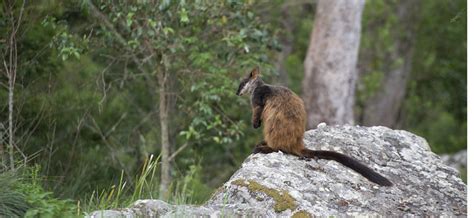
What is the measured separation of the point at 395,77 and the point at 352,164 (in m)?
16.3

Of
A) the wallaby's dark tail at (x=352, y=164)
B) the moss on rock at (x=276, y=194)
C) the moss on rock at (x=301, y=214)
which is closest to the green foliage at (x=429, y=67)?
the wallaby's dark tail at (x=352, y=164)

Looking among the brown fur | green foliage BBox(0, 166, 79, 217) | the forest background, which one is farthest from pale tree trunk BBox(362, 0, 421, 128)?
green foliage BBox(0, 166, 79, 217)

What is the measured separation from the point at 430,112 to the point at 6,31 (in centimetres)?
2353

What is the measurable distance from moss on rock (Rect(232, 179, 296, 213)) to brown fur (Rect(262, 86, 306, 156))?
1021mm

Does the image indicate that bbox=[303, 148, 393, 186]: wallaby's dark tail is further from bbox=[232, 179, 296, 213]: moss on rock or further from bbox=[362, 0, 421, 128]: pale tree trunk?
bbox=[362, 0, 421, 128]: pale tree trunk

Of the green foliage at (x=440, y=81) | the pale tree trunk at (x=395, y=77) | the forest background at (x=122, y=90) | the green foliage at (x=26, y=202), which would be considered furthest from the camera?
the green foliage at (x=440, y=81)

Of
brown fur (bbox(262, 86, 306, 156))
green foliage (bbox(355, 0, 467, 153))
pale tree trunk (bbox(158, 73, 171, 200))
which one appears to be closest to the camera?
brown fur (bbox(262, 86, 306, 156))

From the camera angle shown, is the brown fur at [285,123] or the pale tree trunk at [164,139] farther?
the pale tree trunk at [164,139]

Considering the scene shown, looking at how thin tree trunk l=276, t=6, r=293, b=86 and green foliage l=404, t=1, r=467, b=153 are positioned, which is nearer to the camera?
thin tree trunk l=276, t=6, r=293, b=86

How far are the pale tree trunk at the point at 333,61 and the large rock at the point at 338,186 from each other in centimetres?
687

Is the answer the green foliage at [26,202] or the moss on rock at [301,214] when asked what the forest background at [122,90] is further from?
the moss on rock at [301,214]

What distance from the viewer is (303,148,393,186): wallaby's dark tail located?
8570 mm

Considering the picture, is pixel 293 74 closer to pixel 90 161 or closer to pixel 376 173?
pixel 90 161

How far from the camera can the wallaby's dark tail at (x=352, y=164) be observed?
28.1ft
